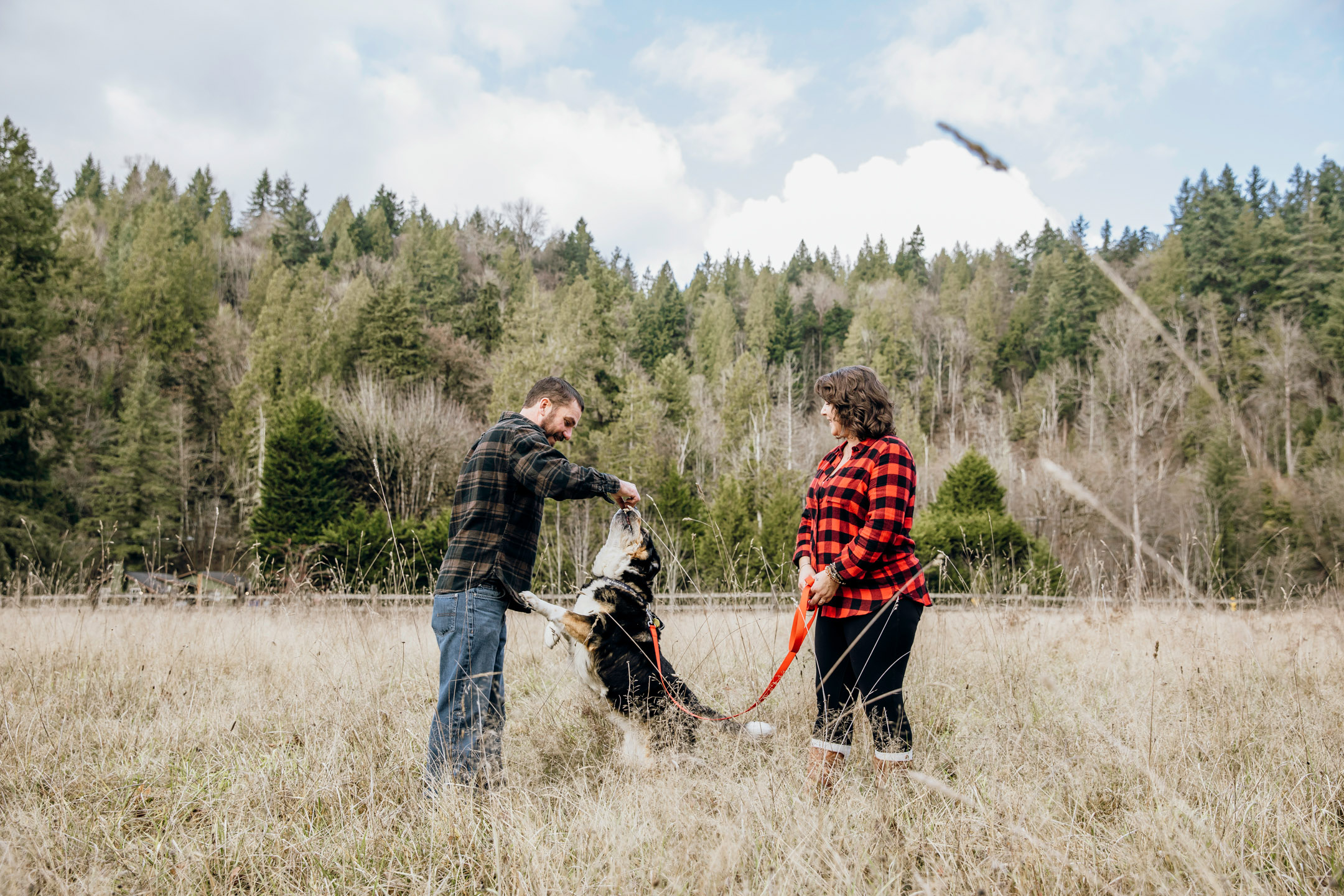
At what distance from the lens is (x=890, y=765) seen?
2475mm

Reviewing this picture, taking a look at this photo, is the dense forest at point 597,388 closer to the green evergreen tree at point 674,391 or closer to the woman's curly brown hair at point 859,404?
the green evergreen tree at point 674,391

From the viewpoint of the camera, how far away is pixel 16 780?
8.71 feet

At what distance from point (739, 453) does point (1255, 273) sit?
26724 millimetres

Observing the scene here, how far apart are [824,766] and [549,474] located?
1.44 m

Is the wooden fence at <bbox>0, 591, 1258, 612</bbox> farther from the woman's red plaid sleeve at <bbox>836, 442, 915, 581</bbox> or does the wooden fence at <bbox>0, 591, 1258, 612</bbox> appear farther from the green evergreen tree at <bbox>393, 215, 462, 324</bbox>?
the green evergreen tree at <bbox>393, 215, 462, 324</bbox>

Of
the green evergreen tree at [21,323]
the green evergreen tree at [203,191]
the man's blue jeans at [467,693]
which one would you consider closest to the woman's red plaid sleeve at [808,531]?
the man's blue jeans at [467,693]

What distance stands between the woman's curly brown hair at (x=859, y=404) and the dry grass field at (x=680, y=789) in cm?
119

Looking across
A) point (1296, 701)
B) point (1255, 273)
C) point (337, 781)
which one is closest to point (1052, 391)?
point (1255, 273)

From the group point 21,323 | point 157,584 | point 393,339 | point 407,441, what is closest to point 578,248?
point 393,339

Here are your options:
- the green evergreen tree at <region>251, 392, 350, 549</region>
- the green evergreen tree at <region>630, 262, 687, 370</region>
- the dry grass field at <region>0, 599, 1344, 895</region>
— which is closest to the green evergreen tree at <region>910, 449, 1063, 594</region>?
the dry grass field at <region>0, 599, 1344, 895</region>

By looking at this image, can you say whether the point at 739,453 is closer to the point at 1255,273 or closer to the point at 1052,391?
the point at 1052,391

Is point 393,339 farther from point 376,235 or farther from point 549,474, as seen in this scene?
point 549,474

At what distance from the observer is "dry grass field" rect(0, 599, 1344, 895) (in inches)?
76.6

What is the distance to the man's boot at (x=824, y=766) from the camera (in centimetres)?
249
